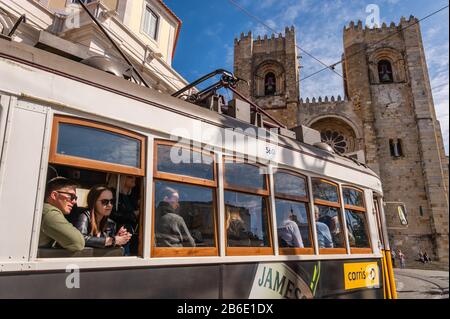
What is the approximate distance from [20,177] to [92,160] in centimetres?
41

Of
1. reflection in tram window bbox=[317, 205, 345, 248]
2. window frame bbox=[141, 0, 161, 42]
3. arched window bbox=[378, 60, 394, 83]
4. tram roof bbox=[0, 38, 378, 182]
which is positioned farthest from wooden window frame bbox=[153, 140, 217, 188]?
arched window bbox=[378, 60, 394, 83]

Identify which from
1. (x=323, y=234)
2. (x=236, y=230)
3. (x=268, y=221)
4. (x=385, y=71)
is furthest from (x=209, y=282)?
(x=385, y=71)

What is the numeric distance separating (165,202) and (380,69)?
29784mm

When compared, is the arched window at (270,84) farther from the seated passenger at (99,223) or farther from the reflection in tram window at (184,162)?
the seated passenger at (99,223)

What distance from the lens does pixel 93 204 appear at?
7.54 ft

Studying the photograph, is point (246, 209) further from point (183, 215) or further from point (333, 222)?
point (333, 222)

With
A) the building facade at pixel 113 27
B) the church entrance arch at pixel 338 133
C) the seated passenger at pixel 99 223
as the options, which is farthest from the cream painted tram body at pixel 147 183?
the church entrance arch at pixel 338 133

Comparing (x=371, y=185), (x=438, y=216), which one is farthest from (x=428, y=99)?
(x=371, y=185)

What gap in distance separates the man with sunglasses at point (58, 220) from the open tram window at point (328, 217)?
2.37 metres

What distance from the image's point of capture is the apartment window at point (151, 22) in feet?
46.1

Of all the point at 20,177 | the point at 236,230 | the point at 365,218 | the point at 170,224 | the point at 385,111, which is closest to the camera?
the point at 20,177

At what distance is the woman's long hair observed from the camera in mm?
2260

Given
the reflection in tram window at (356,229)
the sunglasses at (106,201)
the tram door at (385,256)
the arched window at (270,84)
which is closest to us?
the sunglasses at (106,201)

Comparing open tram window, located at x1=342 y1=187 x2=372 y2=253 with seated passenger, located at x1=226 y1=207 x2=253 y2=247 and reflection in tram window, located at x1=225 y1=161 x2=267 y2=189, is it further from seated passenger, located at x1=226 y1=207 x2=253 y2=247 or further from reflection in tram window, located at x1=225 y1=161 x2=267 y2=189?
seated passenger, located at x1=226 y1=207 x2=253 y2=247
